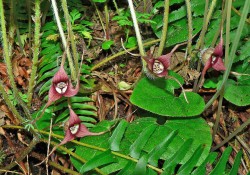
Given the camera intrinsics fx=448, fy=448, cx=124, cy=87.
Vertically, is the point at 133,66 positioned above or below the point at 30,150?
above

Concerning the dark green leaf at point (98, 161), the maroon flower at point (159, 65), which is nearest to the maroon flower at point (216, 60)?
the maroon flower at point (159, 65)

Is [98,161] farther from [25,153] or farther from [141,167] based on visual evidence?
[25,153]

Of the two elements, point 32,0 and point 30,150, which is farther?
point 32,0

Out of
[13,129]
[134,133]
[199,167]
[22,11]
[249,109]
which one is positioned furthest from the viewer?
[22,11]

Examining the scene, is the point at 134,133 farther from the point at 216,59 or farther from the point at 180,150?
the point at 216,59

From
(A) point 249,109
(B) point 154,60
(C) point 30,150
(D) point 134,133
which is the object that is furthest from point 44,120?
(A) point 249,109

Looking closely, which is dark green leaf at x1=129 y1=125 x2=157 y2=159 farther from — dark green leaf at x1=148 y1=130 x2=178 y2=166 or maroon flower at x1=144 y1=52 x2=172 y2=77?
maroon flower at x1=144 y1=52 x2=172 y2=77
